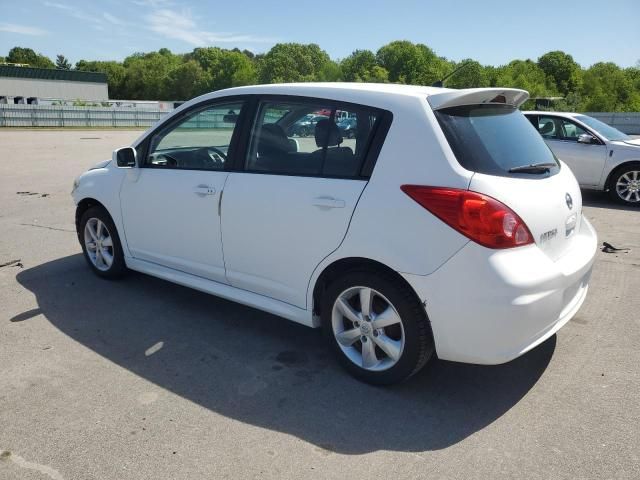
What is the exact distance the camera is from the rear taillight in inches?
111

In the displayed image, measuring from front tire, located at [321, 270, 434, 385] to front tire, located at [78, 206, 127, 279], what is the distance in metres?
2.41

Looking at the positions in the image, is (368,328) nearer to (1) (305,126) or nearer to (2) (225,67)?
(1) (305,126)

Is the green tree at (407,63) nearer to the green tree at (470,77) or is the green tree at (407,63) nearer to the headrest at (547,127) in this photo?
the green tree at (470,77)

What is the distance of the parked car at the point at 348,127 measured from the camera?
3.34 meters

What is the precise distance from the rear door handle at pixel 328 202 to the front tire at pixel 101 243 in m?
2.39

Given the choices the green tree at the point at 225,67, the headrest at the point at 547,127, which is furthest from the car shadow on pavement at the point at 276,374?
the green tree at the point at 225,67

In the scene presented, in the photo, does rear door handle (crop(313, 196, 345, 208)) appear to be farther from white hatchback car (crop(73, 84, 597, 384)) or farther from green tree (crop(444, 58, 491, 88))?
green tree (crop(444, 58, 491, 88))

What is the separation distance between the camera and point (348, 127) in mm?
3359

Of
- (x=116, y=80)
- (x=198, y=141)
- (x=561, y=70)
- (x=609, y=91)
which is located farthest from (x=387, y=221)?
(x=561, y=70)

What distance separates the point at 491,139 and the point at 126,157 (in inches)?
117

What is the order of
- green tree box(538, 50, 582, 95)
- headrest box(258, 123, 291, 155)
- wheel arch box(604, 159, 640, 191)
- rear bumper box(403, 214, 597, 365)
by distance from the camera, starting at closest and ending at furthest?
rear bumper box(403, 214, 597, 365)
headrest box(258, 123, 291, 155)
wheel arch box(604, 159, 640, 191)
green tree box(538, 50, 582, 95)

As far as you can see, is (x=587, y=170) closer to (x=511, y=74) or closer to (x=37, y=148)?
(x=37, y=148)

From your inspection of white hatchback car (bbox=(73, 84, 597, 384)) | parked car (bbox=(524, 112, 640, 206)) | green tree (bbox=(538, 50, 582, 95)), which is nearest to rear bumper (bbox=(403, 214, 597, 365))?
white hatchback car (bbox=(73, 84, 597, 384))

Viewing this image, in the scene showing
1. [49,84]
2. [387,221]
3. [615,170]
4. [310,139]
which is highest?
[49,84]
